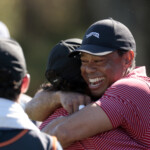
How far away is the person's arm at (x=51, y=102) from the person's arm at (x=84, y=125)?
0.19 m

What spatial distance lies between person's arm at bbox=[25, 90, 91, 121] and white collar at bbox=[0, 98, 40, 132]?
75 cm

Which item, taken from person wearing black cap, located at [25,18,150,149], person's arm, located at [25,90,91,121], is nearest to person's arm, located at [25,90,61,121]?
person's arm, located at [25,90,91,121]

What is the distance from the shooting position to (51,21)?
18.2 m

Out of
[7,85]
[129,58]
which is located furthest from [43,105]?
[7,85]

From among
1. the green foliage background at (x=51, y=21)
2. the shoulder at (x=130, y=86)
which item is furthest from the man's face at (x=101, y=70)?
the green foliage background at (x=51, y=21)

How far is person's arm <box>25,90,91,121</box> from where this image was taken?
3.97 meters

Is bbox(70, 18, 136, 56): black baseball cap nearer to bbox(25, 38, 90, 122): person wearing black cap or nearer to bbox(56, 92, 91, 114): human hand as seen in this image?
bbox(25, 38, 90, 122): person wearing black cap

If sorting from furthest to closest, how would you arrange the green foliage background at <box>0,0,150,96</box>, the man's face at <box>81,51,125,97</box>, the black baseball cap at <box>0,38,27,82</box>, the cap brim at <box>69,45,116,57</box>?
the green foliage background at <box>0,0,150,96</box> < the man's face at <box>81,51,125,97</box> < the cap brim at <box>69,45,116,57</box> < the black baseball cap at <box>0,38,27,82</box>

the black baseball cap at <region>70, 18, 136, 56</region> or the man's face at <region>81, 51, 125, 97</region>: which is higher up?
the black baseball cap at <region>70, 18, 136, 56</region>

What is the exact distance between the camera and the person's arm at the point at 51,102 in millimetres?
3967

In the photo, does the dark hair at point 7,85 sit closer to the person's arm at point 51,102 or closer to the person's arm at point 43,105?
the person's arm at point 51,102

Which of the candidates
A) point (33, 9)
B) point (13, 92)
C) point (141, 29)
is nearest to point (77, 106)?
point (13, 92)

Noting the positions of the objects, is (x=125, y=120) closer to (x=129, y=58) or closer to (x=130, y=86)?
(x=130, y=86)

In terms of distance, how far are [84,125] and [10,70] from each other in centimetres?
73
